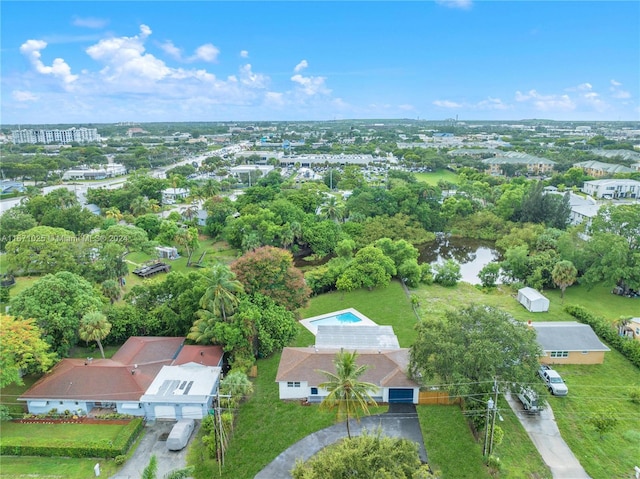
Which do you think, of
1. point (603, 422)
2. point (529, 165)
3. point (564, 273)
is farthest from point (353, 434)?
point (529, 165)

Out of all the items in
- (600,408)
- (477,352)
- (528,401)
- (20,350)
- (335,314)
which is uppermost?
(477,352)

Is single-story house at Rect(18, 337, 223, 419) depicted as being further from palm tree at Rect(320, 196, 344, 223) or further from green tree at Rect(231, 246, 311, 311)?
palm tree at Rect(320, 196, 344, 223)

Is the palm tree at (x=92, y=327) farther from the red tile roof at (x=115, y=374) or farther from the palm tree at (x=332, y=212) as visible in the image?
the palm tree at (x=332, y=212)

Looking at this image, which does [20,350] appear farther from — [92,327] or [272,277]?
[272,277]

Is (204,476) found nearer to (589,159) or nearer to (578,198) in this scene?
(578,198)

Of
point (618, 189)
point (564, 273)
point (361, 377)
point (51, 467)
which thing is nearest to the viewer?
point (51, 467)

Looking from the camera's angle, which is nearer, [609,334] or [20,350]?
[20,350]

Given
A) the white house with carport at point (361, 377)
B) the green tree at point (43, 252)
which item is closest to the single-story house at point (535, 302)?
the white house with carport at point (361, 377)
